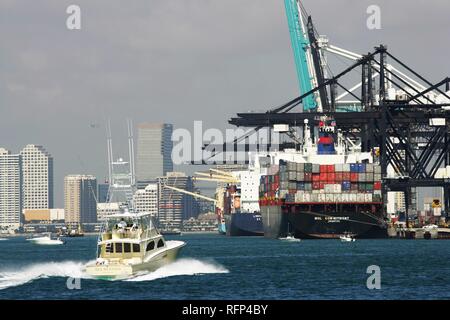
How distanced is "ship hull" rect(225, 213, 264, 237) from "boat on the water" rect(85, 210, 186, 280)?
12322 cm

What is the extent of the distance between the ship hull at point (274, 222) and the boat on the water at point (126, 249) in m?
82.0

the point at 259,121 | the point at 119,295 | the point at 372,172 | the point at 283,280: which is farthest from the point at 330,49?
the point at 119,295

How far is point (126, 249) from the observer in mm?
56688

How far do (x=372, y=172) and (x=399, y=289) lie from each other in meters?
85.1

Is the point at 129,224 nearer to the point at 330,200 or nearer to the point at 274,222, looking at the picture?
the point at 330,200

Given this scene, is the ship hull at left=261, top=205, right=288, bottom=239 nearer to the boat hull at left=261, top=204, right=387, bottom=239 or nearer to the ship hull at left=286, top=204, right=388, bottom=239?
the boat hull at left=261, top=204, right=387, bottom=239

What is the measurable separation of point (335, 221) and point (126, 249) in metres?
83.1

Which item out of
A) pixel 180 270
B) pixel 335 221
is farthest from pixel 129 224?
pixel 335 221

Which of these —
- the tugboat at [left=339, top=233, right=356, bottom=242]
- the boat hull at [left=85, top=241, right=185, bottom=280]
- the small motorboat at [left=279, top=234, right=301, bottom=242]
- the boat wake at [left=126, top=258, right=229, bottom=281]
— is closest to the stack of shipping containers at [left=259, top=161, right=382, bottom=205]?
the tugboat at [left=339, top=233, right=356, bottom=242]

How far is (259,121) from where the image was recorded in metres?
155

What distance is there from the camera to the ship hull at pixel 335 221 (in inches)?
5408

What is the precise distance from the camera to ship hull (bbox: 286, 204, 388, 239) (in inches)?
5408
